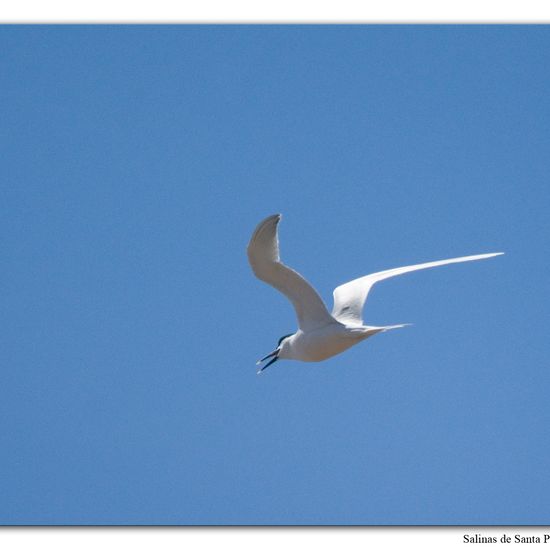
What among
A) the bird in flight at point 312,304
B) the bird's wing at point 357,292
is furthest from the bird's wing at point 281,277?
the bird's wing at point 357,292

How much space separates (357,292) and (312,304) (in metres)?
1.40

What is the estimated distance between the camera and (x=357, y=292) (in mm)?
14930

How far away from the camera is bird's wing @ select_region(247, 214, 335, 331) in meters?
12.5

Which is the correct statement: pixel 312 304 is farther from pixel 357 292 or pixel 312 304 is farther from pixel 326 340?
pixel 357 292

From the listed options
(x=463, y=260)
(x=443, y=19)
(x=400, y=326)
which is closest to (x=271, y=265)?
(x=400, y=326)

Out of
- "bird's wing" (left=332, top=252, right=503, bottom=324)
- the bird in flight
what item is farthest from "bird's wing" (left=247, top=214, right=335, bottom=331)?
"bird's wing" (left=332, top=252, right=503, bottom=324)

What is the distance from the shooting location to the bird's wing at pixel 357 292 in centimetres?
1447

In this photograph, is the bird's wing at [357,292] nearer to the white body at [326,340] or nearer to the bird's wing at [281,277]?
the white body at [326,340]

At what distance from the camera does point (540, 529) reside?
1323 cm

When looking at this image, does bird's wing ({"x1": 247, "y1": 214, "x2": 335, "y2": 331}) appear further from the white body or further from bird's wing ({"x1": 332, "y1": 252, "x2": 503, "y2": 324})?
bird's wing ({"x1": 332, "y1": 252, "x2": 503, "y2": 324})

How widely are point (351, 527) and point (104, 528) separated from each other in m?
2.42

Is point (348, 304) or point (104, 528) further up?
point (348, 304)

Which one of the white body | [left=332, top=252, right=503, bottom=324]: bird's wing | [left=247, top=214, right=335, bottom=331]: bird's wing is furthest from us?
[left=332, top=252, right=503, bottom=324]: bird's wing
